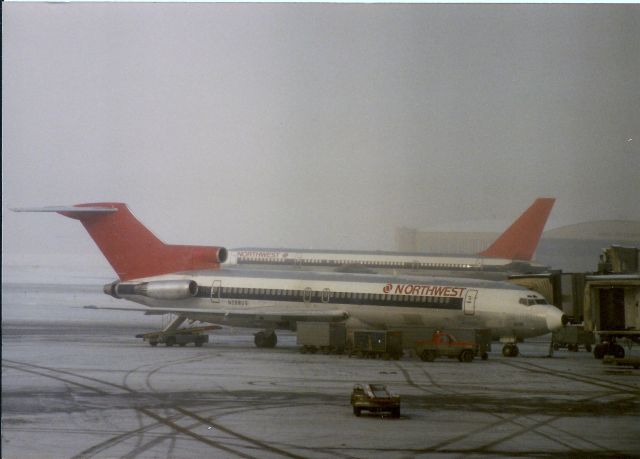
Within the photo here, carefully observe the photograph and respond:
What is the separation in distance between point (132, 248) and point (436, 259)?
802 cm

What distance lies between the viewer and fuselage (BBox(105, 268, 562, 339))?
78.4 feet

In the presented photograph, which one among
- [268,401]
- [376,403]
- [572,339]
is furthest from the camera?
[572,339]

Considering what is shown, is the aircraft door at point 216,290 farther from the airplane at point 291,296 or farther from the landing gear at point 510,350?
the landing gear at point 510,350

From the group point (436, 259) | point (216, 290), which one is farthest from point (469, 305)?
point (216, 290)

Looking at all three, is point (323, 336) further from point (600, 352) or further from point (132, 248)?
point (600, 352)

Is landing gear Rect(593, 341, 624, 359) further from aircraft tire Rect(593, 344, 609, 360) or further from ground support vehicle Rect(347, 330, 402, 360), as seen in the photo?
ground support vehicle Rect(347, 330, 402, 360)

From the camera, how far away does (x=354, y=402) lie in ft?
51.5

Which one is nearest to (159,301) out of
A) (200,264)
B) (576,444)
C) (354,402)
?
(200,264)

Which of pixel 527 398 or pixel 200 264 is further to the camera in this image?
pixel 200 264

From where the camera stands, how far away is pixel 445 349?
897 inches

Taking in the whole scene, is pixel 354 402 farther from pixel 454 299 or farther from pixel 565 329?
pixel 565 329

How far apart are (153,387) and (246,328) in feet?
25.4

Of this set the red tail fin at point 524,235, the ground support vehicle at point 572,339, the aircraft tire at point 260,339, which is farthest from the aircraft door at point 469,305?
the aircraft tire at point 260,339

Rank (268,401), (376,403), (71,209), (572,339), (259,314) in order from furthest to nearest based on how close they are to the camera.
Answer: (572,339), (259,314), (71,209), (268,401), (376,403)
